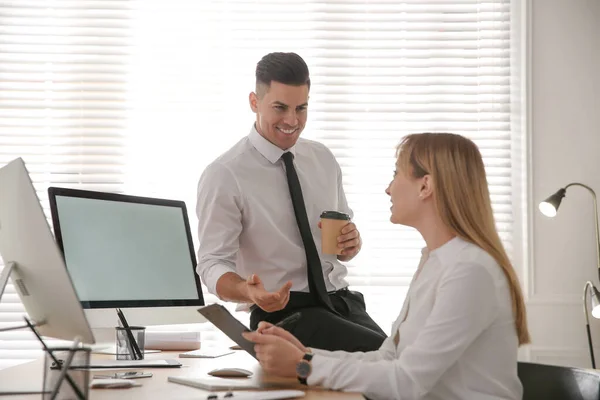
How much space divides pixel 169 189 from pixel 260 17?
1.01 metres

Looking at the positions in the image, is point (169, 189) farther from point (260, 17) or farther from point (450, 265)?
point (450, 265)

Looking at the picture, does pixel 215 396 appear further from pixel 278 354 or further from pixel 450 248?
pixel 450 248

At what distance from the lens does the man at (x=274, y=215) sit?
8.18 feet

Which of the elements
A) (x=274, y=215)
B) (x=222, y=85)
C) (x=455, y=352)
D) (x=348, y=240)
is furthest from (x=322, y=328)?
(x=222, y=85)

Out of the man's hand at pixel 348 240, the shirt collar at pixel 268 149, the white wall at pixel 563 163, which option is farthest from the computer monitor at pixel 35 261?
the white wall at pixel 563 163

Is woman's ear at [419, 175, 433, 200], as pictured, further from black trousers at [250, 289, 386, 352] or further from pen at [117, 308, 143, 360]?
pen at [117, 308, 143, 360]

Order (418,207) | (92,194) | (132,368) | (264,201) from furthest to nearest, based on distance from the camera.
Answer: (264,201) < (92,194) < (132,368) < (418,207)

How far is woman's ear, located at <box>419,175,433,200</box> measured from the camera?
176 cm

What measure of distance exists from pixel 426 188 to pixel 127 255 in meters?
1.00

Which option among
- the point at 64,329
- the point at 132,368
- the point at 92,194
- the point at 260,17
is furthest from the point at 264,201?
the point at 260,17

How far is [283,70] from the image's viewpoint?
103 inches

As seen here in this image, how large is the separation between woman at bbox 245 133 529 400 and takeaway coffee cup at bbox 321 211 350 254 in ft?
1.73

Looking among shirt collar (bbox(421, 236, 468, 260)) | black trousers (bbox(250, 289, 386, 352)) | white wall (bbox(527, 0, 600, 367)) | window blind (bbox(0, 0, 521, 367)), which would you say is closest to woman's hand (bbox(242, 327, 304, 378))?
shirt collar (bbox(421, 236, 468, 260))

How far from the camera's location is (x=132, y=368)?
1990 mm
